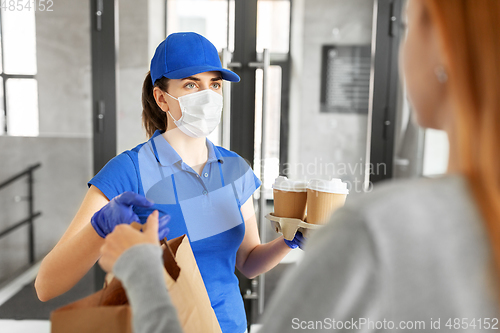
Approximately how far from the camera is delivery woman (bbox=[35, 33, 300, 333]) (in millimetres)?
1062

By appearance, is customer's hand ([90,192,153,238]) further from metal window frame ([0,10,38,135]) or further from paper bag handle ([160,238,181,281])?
metal window frame ([0,10,38,135])

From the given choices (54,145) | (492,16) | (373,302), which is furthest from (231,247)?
(54,145)

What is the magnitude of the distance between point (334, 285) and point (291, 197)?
0.72 m

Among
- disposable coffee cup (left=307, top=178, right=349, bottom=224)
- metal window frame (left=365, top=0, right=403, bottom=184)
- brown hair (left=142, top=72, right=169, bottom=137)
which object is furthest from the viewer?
metal window frame (left=365, top=0, right=403, bottom=184)

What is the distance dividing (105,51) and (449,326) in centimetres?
203

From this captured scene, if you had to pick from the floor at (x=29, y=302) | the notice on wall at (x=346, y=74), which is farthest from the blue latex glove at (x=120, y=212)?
the notice on wall at (x=346, y=74)

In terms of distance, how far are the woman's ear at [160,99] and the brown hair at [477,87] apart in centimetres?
101

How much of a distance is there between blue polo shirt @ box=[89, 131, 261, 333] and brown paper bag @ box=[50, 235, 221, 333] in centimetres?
30

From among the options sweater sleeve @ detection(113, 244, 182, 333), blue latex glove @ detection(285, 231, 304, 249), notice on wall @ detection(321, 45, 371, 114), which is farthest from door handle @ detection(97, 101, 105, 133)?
sweater sleeve @ detection(113, 244, 182, 333)

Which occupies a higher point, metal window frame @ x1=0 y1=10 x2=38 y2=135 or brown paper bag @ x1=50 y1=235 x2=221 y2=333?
metal window frame @ x1=0 y1=10 x2=38 y2=135

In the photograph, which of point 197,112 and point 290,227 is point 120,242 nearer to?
point 290,227

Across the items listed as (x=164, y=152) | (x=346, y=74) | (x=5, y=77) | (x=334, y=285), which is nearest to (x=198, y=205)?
(x=164, y=152)

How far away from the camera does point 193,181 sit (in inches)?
46.2

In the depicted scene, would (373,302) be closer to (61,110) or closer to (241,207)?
→ (241,207)
